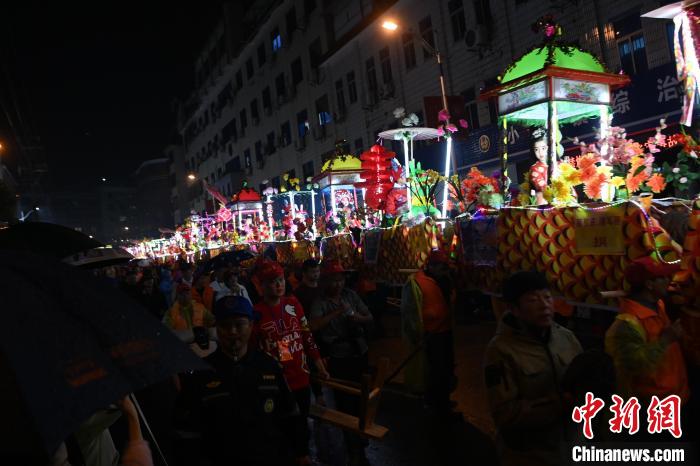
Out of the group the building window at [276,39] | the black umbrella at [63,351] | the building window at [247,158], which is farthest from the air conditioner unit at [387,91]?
the black umbrella at [63,351]

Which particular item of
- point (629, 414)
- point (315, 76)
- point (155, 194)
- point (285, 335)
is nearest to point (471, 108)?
point (315, 76)

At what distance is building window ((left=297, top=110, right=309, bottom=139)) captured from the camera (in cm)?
3225

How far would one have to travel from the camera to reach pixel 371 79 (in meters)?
25.0

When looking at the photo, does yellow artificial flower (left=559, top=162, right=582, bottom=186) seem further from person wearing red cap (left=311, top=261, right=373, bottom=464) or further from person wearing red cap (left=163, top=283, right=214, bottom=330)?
person wearing red cap (left=163, top=283, right=214, bottom=330)

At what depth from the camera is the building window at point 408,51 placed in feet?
71.9

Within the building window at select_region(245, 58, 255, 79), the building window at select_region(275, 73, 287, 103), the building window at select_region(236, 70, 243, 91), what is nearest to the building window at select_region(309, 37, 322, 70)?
the building window at select_region(275, 73, 287, 103)

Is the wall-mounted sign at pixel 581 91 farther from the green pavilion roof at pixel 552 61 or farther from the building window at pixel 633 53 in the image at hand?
the building window at pixel 633 53

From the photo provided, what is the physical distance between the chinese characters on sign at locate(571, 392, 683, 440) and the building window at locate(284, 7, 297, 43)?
32036 mm

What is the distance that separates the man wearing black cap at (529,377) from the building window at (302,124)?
2999cm

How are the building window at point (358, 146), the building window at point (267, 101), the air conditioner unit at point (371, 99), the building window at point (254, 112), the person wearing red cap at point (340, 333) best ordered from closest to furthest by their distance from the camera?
1. the person wearing red cap at point (340, 333)
2. the air conditioner unit at point (371, 99)
3. the building window at point (358, 146)
4. the building window at point (267, 101)
5. the building window at point (254, 112)

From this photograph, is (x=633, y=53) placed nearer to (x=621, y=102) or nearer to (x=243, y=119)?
(x=621, y=102)

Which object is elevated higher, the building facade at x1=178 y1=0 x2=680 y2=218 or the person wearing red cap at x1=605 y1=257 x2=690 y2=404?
the building facade at x1=178 y1=0 x2=680 y2=218

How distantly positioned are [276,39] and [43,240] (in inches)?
1405

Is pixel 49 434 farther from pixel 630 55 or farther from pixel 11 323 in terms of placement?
pixel 630 55
